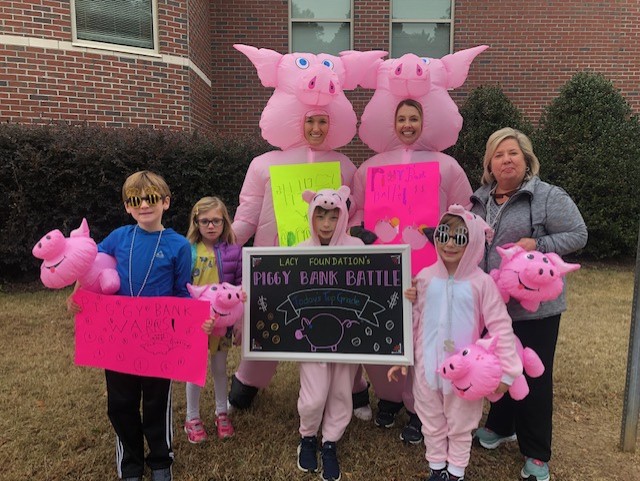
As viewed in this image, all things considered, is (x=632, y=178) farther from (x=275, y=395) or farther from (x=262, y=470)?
(x=262, y=470)

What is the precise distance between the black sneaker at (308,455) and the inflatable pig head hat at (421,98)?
6.21 ft

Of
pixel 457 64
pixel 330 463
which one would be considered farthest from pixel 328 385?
pixel 457 64

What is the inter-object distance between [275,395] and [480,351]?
6.61ft

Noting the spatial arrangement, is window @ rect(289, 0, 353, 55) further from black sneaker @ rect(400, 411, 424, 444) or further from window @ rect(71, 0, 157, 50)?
black sneaker @ rect(400, 411, 424, 444)

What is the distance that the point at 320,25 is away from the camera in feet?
31.5

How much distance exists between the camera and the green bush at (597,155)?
26.2 feet

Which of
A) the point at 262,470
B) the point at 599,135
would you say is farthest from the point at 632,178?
the point at 262,470

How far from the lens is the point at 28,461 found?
290cm

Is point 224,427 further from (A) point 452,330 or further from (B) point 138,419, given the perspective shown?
(A) point 452,330

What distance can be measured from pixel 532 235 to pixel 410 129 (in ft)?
3.13

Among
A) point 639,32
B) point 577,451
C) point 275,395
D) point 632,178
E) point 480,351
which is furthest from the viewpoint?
point 639,32

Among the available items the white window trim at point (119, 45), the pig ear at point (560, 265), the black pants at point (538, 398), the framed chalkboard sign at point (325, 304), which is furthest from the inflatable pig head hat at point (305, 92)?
the white window trim at point (119, 45)

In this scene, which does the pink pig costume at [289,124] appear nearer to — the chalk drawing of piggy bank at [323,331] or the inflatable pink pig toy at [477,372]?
the chalk drawing of piggy bank at [323,331]

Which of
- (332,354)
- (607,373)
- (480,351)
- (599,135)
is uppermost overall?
(599,135)
